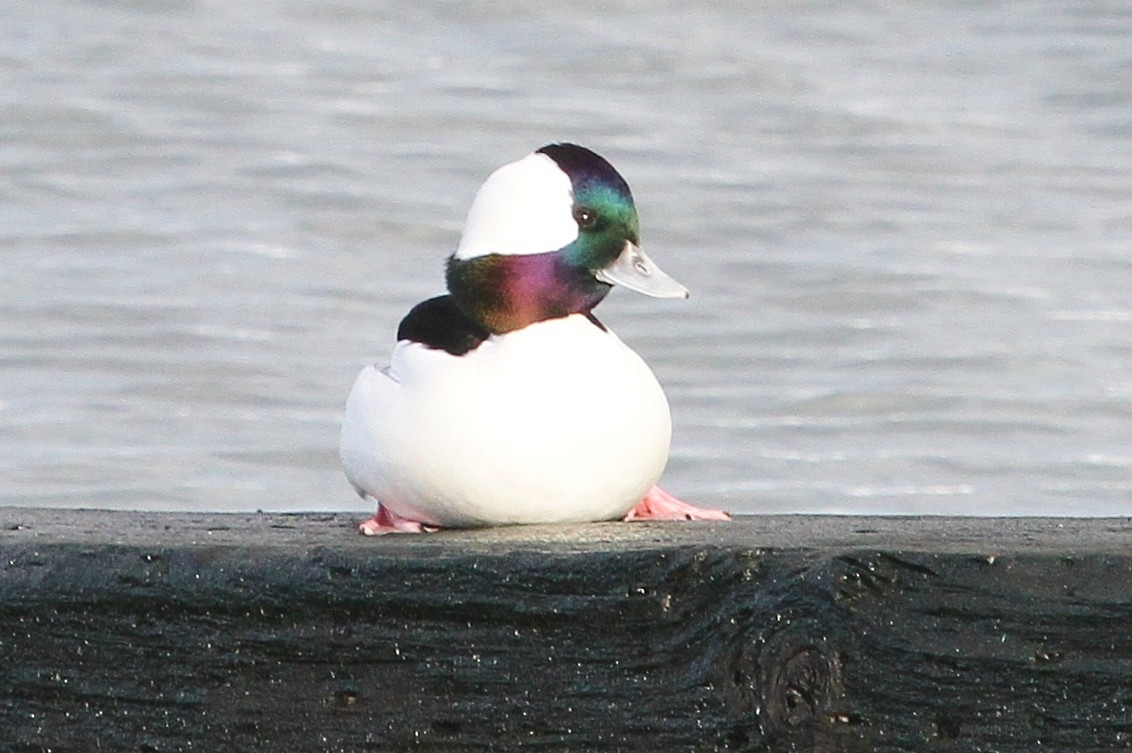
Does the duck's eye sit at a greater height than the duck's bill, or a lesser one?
greater

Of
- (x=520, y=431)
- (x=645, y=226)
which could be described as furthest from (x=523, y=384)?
(x=645, y=226)

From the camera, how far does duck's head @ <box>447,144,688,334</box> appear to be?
3.01m

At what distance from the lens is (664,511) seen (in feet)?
10.5

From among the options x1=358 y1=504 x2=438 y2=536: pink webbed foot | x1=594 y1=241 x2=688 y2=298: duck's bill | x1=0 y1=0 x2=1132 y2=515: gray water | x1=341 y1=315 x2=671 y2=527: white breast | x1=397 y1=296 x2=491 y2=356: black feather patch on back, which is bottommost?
x1=0 y1=0 x2=1132 y2=515: gray water

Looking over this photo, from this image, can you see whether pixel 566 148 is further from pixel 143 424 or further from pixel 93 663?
pixel 143 424

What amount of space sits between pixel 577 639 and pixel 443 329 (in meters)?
0.63

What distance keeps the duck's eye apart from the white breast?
14cm

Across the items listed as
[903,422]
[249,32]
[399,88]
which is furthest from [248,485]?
[249,32]

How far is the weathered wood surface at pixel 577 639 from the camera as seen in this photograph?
2.47 meters

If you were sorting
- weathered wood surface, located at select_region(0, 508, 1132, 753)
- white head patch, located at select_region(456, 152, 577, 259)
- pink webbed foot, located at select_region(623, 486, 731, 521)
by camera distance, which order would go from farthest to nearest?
pink webbed foot, located at select_region(623, 486, 731, 521)
white head patch, located at select_region(456, 152, 577, 259)
weathered wood surface, located at select_region(0, 508, 1132, 753)

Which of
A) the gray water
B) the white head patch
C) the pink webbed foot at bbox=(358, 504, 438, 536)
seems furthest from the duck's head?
the gray water

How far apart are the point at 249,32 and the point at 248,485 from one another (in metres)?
6.40

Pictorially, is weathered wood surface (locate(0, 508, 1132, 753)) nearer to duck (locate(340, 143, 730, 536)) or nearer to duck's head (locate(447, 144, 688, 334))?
duck (locate(340, 143, 730, 536))

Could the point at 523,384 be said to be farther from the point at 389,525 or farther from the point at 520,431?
the point at 389,525
